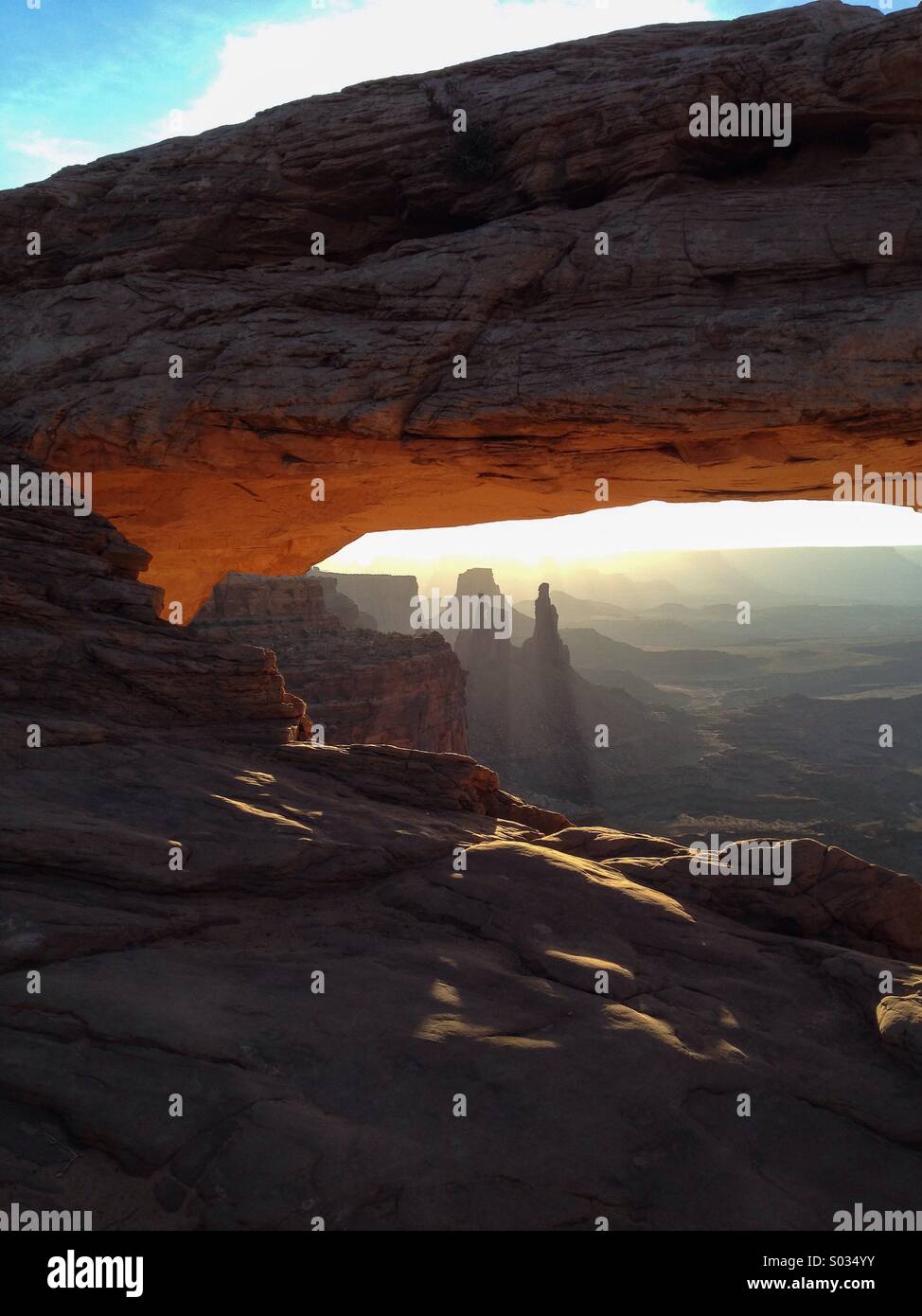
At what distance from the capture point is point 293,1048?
26.3 feet

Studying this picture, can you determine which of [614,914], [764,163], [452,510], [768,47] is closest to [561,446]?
[452,510]

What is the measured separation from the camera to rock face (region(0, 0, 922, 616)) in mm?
13508

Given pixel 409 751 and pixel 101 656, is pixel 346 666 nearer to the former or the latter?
pixel 409 751

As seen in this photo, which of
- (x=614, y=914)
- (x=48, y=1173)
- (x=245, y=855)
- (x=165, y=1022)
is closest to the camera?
(x=48, y=1173)

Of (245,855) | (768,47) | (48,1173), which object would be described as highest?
(768,47)

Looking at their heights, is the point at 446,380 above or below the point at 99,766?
above

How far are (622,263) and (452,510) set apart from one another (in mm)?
7210

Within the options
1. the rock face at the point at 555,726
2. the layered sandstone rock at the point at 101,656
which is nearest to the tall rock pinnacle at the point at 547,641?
the rock face at the point at 555,726

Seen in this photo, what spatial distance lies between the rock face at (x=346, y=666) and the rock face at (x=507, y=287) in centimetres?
2443

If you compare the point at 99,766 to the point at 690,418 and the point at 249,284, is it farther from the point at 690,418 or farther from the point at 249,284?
the point at 690,418

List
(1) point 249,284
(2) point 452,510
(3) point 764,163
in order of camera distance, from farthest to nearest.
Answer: (2) point 452,510, (1) point 249,284, (3) point 764,163

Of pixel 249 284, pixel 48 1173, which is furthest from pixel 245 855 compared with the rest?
pixel 249 284

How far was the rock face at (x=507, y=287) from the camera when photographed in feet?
44.3

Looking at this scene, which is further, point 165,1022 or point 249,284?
point 249,284
